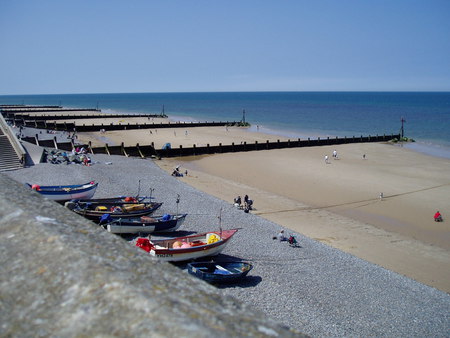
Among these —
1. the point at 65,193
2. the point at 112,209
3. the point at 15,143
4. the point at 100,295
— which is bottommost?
the point at 112,209

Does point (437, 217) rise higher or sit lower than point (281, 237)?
lower

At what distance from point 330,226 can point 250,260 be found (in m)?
7.18

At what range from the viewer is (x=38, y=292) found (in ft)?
10.7

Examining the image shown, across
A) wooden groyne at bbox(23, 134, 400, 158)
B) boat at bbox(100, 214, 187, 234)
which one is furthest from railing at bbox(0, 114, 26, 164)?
boat at bbox(100, 214, 187, 234)

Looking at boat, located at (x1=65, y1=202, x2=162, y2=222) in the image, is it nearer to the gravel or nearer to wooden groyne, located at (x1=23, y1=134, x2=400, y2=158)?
the gravel

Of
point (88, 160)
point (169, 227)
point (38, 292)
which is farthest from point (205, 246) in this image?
point (88, 160)

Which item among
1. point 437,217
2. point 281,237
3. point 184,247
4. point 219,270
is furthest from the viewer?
point 437,217

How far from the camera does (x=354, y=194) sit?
→ 27516mm

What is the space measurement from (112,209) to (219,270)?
7.40m

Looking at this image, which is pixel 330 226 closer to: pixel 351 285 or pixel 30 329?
pixel 351 285

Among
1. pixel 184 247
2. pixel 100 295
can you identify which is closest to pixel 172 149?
pixel 184 247

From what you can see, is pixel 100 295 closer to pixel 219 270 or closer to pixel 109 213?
pixel 219 270

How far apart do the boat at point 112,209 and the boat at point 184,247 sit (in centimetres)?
354

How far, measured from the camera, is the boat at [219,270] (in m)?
13.3
